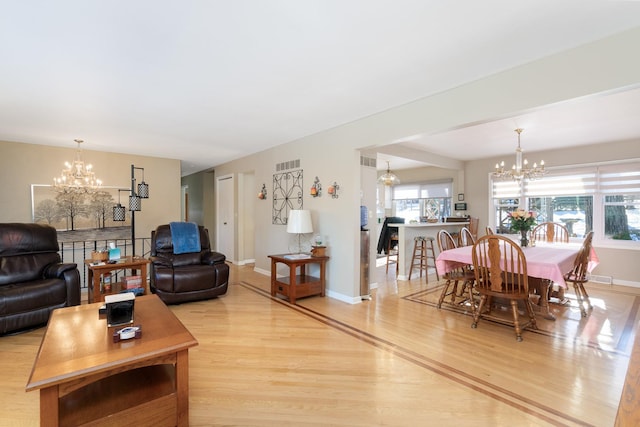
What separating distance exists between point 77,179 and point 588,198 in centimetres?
875

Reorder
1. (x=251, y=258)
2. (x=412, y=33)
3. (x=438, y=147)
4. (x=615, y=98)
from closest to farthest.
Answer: (x=412, y=33) < (x=615, y=98) < (x=438, y=147) < (x=251, y=258)

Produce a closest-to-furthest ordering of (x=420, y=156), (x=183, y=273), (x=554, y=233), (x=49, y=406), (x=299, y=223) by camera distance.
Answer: (x=49, y=406) → (x=183, y=273) → (x=299, y=223) → (x=554, y=233) → (x=420, y=156)

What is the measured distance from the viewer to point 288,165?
5.12 m

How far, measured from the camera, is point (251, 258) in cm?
699

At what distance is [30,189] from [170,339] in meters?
5.42

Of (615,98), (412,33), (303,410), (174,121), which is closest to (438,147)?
(615,98)

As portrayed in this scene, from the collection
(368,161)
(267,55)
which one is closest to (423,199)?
(368,161)

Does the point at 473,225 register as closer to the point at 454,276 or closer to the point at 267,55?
the point at 454,276

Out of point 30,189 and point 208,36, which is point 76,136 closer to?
point 30,189

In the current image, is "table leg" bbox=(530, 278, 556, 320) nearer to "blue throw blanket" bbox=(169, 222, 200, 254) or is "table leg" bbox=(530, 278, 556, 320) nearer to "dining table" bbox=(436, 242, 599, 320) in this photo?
"dining table" bbox=(436, 242, 599, 320)

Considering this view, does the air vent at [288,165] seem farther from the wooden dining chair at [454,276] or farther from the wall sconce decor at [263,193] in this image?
the wooden dining chair at [454,276]

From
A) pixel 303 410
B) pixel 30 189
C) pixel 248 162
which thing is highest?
pixel 248 162

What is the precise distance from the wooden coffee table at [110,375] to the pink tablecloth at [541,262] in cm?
296

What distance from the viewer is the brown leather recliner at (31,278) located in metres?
2.89
